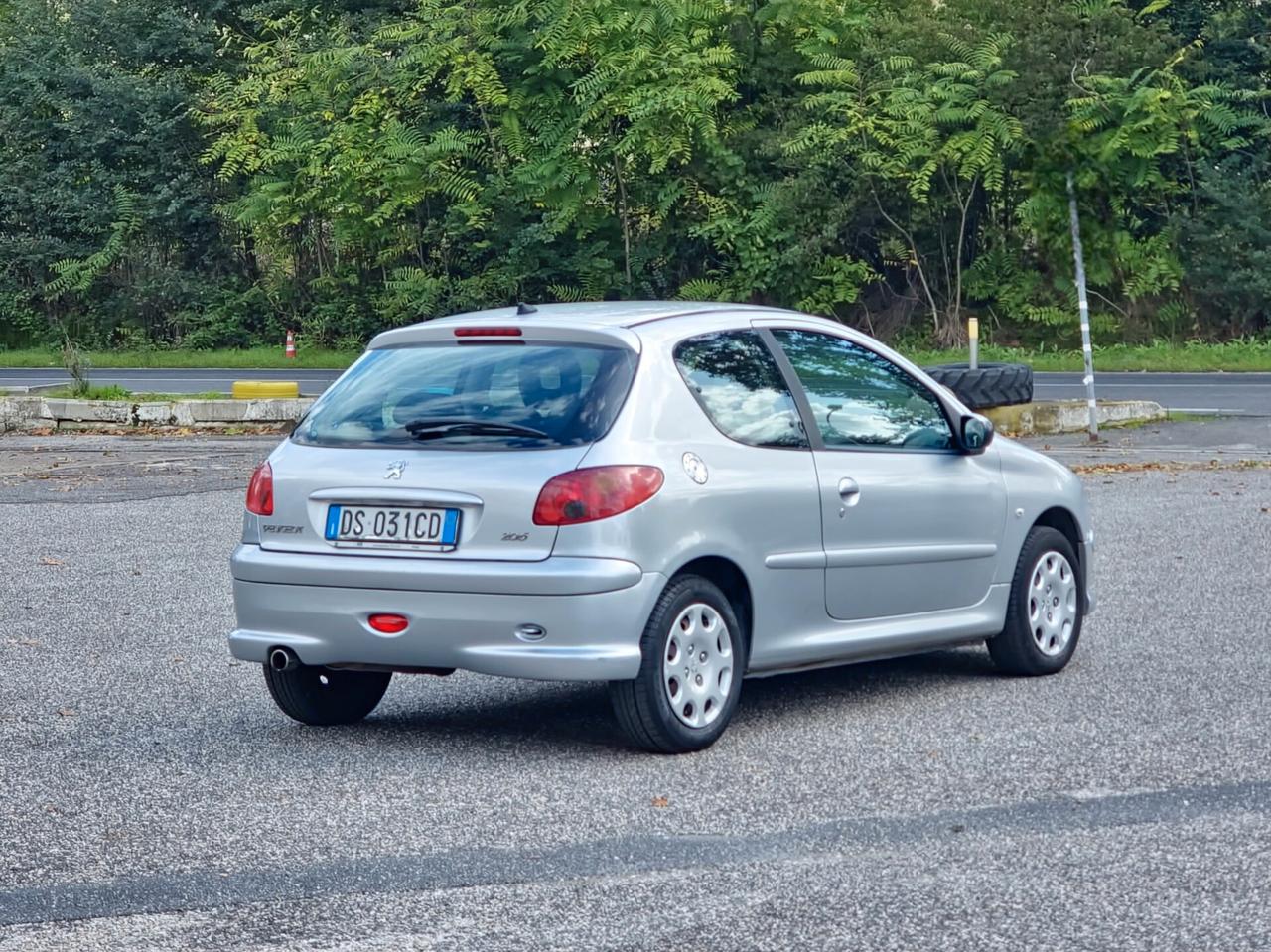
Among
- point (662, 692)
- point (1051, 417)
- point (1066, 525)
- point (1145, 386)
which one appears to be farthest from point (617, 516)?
point (1145, 386)

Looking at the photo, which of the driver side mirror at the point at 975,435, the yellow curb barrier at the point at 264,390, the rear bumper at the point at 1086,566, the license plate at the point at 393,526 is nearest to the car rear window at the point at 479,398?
the license plate at the point at 393,526

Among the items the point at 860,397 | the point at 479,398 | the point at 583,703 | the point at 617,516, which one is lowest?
the point at 583,703

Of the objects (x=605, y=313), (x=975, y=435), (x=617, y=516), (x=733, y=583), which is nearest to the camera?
(x=617, y=516)

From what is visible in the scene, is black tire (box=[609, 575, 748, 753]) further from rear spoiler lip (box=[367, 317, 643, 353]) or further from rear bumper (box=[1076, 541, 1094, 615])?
rear bumper (box=[1076, 541, 1094, 615])

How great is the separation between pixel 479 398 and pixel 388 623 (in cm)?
82

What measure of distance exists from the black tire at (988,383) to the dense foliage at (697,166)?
9.37 metres

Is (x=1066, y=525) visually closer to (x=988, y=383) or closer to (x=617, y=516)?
(x=617, y=516)

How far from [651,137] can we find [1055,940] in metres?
30.6

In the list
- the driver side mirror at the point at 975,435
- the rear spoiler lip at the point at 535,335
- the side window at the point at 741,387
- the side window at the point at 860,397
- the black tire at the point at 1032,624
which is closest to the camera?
the rear spoiler lip at the point at 535,335

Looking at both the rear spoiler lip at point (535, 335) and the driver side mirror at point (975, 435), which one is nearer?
the rear spoiler lip at point (535, 335)

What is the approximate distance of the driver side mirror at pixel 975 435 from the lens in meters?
7.36

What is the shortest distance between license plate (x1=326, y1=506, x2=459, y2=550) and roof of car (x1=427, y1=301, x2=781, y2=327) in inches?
30.7

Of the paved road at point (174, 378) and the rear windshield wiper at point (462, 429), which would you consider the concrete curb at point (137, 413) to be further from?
the rear windshield wiper at point (462, 429)

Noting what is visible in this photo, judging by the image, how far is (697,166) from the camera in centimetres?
3525
